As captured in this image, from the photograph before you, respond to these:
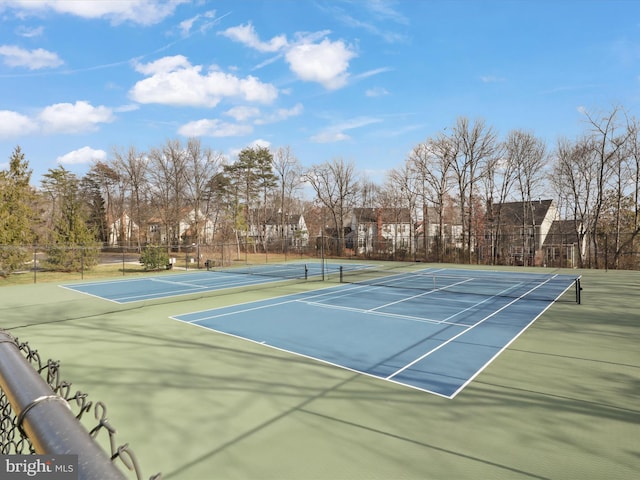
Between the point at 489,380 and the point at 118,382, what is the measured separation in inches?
241

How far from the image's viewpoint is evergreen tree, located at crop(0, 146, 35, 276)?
69.7 feet

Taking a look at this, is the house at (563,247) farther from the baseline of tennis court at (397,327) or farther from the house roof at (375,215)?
the house roof at (375,215)

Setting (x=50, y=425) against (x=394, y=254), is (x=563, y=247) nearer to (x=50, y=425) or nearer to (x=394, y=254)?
(x=394, y=254)

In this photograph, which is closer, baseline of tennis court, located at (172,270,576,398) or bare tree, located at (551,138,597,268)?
baseline of tennis court, located at (172,270,576,398)

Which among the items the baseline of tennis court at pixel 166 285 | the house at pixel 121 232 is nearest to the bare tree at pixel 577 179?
the baseline of tennis court at pixel 166 285

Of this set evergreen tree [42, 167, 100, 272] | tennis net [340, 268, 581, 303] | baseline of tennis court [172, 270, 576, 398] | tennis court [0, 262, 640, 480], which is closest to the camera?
tennis court [0, 262, 640, 480]

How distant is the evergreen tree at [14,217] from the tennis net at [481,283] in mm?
18136

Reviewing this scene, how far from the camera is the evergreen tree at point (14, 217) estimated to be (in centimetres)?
2125

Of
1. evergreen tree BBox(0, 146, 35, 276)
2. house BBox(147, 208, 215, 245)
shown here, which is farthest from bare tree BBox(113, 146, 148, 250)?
evergreen tree BBox(0, 146, 35, 276)

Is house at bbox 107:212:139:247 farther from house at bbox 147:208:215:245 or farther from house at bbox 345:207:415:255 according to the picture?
house at bbox 345:207:415:255

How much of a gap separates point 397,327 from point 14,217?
2263 cm

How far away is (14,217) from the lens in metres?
21.7

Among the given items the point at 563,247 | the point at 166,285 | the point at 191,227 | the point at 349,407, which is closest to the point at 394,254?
the point at 563,247

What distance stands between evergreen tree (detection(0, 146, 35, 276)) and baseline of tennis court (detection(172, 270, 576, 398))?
16224mm
